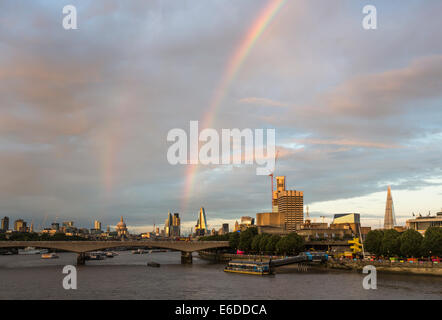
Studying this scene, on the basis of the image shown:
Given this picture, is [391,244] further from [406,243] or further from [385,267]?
[385,267]

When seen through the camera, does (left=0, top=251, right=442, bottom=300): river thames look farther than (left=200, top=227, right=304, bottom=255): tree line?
No

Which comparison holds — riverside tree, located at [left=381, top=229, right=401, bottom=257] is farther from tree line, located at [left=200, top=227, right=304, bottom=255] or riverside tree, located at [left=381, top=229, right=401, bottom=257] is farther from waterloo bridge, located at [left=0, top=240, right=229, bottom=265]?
waterloo bridge, located at [left=0, top=240, right=229, bottom=265]

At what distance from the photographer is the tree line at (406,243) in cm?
9794

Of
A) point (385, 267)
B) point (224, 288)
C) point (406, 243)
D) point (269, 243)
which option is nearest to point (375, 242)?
point (406, 243)

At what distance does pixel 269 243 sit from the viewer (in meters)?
150

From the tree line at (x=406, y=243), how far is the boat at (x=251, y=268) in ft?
101

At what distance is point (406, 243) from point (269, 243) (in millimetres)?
56226

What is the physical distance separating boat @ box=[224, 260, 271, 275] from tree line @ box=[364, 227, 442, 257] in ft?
101

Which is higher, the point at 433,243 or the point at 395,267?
the point at 433,243

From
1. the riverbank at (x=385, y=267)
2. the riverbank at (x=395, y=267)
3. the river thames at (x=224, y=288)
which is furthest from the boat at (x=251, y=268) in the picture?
the riverbank at (x=395, y=267)

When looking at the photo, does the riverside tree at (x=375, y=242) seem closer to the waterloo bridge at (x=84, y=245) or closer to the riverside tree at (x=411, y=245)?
the riverside tree at (x=411, y=245)

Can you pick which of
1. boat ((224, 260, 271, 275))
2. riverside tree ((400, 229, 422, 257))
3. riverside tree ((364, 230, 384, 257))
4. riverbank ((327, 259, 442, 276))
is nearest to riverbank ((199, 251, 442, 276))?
riverbank ((327, 259, 442, 276))

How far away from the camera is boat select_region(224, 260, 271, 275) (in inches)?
3953
